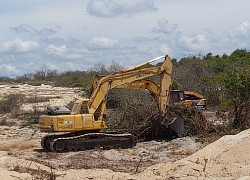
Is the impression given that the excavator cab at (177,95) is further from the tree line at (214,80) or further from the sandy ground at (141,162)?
the sandy ground at (141,162)

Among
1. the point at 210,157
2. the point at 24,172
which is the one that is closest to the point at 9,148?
the point at 24,172

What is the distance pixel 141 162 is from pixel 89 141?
2.89 meters

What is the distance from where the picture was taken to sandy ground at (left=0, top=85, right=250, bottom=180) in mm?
10578

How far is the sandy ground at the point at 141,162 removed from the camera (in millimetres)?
10578

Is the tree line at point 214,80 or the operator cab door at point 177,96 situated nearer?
the tree line at point 214,80

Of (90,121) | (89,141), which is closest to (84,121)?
(90,121)

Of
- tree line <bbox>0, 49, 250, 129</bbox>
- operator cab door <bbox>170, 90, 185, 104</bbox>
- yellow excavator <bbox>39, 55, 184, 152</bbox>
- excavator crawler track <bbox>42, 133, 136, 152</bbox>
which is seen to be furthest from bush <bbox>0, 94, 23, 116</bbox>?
excavator crawler track <bbox>42, 133, 136, 152</bbox>

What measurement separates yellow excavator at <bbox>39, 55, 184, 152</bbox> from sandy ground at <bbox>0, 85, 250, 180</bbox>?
39cm

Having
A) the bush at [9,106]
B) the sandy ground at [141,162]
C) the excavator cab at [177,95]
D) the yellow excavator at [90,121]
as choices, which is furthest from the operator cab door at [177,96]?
the bush at [9,106]

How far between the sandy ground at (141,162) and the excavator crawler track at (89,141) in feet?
1.02

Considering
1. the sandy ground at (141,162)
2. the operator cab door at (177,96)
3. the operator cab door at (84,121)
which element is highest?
the operator cab door at (177,96)

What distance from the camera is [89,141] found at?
1648 centimetres

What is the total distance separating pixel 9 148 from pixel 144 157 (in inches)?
217

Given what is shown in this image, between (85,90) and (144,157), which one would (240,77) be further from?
(85,90)
